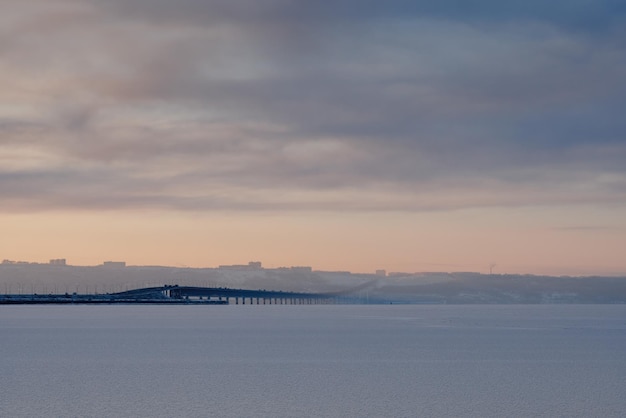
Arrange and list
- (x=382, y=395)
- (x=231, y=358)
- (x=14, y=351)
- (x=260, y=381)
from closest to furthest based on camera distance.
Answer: (x=382, y=395) < (x=260, y=381) < (x=231, y=358) < (x=14, y=351)

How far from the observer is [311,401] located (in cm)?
3409

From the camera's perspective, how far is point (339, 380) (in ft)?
136

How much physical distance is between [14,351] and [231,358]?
15.4 meters

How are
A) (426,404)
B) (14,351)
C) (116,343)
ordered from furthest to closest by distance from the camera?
(116,343) → (14,351) → (426,404)

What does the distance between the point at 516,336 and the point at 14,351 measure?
144 ft

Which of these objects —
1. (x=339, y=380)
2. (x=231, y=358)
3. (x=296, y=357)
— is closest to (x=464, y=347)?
(x=296, y=357)

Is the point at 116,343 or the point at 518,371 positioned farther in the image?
the point at 116,343

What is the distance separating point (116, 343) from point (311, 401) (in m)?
38.7

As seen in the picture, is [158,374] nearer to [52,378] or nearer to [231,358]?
[52,378]

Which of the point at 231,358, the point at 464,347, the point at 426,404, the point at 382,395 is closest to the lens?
the point at 426,404

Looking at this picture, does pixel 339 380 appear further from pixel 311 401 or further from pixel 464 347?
pixel 464 347

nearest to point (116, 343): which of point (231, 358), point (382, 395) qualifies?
point (231, 358)

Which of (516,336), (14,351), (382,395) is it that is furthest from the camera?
(516,336)

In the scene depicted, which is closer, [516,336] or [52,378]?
[52,378]
